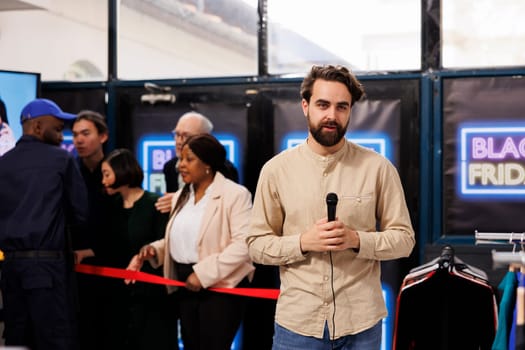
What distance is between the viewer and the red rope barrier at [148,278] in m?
4.68

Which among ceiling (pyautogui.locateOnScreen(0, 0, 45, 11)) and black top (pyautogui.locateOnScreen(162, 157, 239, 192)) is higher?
ceiling (pyautogui.locateOnScreen(0, 0, 45, 11))

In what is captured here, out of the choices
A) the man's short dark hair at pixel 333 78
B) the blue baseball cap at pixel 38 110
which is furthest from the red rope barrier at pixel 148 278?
the man's short dark hair at pixel 333 78

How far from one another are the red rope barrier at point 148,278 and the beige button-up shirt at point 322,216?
1.45m

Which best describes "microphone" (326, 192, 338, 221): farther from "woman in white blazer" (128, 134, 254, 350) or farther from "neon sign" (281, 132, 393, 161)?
"neon sign" (281, 132, 393, 161)

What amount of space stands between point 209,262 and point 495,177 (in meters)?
1.96

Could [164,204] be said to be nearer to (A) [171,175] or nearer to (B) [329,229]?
(A) [171,175]

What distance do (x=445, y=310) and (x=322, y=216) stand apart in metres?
1.09

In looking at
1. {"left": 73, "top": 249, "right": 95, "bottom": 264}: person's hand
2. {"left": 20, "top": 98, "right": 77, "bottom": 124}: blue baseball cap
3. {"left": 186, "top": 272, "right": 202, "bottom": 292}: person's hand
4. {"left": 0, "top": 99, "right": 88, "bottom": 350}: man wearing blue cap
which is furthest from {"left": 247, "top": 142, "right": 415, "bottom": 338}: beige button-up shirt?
{"left": 73, "top": 249, "right": 95, "bottom": 264}: person's hand

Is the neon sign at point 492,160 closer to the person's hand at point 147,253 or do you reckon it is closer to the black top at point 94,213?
the person's hand at point 147,253

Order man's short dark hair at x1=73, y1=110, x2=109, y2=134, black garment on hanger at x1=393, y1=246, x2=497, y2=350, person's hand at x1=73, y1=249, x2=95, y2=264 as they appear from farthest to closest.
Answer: man's short dark hair at x1=73, y1=110, x2=109, y2=134 < person's hand at x1=73, y1=249, x2=95, y2=264 < black garment on hanger at x1=393, y1=246, x2=497, y2=350

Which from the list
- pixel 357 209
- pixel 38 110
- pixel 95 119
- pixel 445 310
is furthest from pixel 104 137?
pixel 357 209

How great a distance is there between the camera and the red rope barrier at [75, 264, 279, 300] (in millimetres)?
4676

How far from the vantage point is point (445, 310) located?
388 cm

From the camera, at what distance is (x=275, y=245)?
3.16 metres
